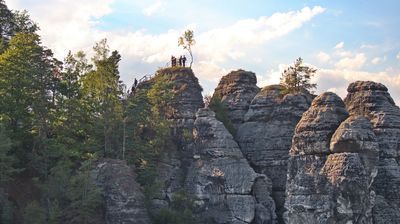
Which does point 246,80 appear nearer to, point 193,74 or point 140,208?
point 193,74

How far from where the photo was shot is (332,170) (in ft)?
111

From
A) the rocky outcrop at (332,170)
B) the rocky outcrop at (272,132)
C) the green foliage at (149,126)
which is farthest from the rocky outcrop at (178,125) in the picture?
the rocky outcrop at (332,170)

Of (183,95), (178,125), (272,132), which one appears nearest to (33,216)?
(178,125)

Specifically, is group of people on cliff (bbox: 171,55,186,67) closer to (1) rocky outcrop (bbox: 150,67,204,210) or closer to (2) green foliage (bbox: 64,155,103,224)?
(1) rocky outcrop (bbox: 150,67,204,210)

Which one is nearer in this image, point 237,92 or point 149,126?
point 149,126

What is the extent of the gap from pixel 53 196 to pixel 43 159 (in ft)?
15.1

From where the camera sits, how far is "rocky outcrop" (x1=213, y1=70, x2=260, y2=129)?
5556 centimetres

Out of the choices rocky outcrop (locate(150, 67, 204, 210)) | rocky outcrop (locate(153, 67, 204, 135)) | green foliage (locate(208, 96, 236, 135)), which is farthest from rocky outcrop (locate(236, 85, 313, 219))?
rocky outcrop (locate(150, 67, 204, 210))

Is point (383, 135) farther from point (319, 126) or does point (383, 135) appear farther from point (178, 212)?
point (178, 212)

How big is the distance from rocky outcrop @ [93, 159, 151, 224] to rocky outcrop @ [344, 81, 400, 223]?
1629cm

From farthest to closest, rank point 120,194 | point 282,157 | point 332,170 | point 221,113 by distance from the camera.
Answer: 1. point 221,113
2. point 282,157
3. point 120,194
4. point 332,170

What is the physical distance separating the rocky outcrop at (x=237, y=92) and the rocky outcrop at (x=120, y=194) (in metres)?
16.6

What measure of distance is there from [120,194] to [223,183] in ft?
33.1

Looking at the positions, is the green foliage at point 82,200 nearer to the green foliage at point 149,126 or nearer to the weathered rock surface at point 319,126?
the green foliage at point 149,126
